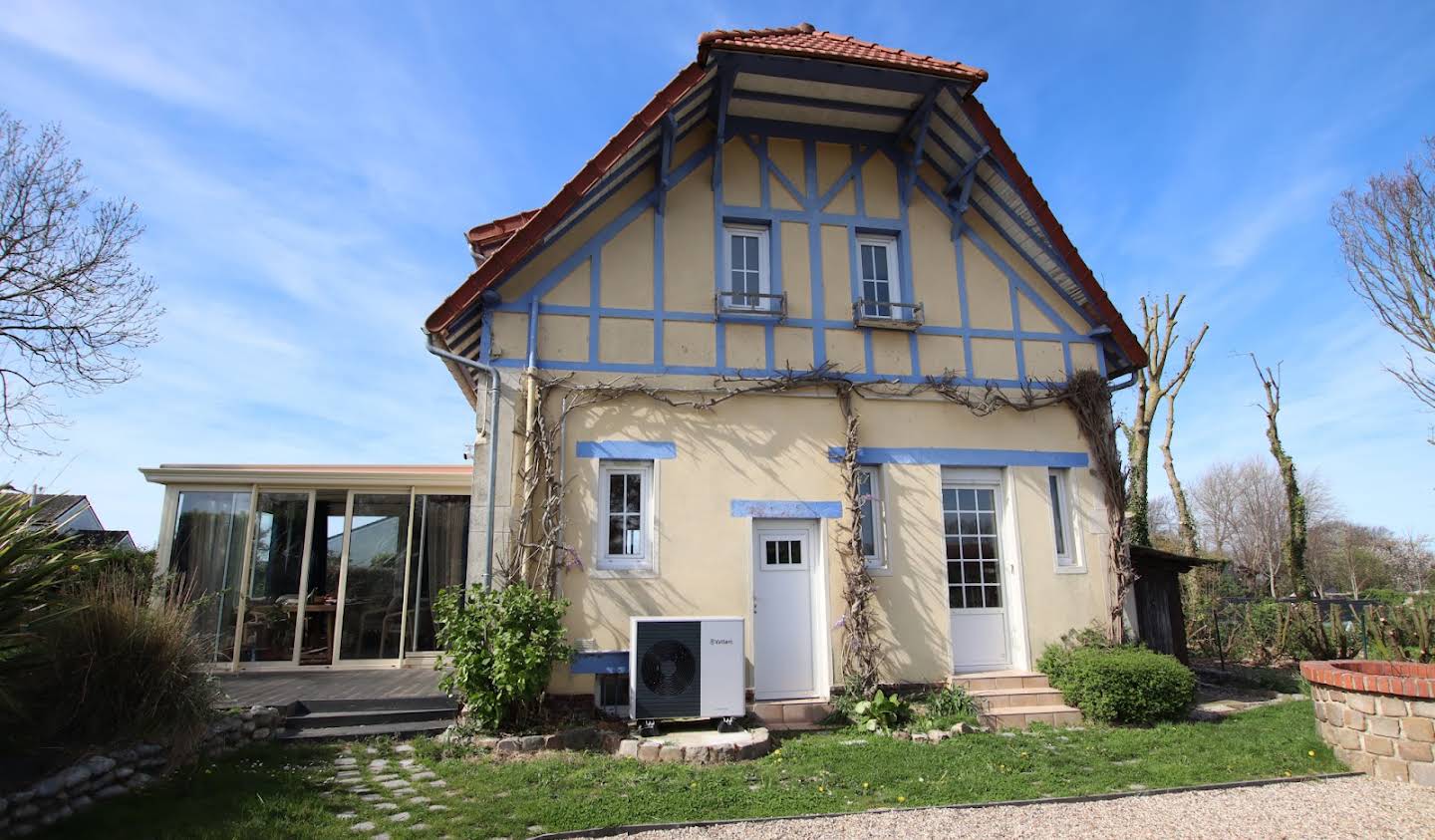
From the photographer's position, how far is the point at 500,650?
6781 mm

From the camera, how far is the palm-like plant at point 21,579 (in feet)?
14.2

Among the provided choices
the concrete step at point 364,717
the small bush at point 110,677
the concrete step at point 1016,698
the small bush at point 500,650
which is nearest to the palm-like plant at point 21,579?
the small bush at point 110,677

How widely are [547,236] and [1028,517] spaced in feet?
20.8

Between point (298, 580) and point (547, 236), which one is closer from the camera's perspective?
point (547, 236)

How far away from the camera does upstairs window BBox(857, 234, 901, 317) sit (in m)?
9.38

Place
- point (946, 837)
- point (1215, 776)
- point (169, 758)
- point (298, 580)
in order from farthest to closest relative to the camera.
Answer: point (298, 580) < point (1215, 776) < point (169, 758) < point (946, 837)

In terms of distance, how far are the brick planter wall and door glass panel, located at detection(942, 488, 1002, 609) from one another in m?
3.14

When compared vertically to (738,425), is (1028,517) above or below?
below

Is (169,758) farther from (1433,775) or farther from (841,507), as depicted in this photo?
(1433,775)

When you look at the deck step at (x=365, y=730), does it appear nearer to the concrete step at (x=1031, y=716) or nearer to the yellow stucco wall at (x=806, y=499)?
the yellow stucco wall at (x=806, y=499)

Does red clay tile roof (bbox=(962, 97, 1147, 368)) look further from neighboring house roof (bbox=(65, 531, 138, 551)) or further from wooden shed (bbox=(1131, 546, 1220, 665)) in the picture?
neighboring house roof (bbox=(65, 531, 138, 551))

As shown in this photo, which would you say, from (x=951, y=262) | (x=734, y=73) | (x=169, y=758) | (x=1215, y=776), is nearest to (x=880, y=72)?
(x=734, y=73)

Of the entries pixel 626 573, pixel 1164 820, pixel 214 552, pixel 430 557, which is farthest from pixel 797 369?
pixel 214 552

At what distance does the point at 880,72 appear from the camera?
28.0ft
